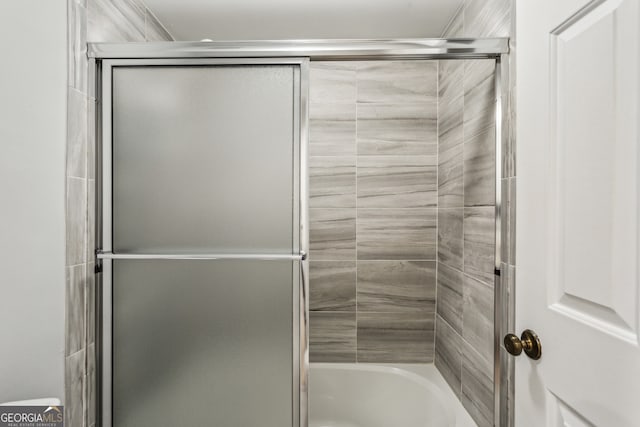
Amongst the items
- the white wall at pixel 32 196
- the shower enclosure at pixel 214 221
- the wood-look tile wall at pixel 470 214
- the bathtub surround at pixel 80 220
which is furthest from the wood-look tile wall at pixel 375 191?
the white wall at pixel 32 196

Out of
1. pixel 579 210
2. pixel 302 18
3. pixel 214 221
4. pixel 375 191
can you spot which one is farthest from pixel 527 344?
pixel 302 18

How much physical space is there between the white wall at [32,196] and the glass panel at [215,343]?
252mm

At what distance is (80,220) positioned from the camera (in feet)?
4.22

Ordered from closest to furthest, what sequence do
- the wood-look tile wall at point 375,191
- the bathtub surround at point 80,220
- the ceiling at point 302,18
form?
→ the bathtub surround at point 80,220 < the ceiling at point 302,18 < the wood-look tile wall at point 375,191

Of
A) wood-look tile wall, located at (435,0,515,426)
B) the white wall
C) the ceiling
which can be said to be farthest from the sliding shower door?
wood-look tile wall, located at (435,0,515,426)

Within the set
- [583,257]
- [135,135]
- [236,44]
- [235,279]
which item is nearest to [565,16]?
[583,257]

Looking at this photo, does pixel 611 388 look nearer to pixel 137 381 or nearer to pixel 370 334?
pixel 137 381

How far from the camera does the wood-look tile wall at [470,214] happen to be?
1.45 metres

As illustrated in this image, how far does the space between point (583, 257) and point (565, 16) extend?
51cm

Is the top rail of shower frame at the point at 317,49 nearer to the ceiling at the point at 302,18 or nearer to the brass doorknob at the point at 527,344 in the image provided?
the ceiling at the point at 302,18

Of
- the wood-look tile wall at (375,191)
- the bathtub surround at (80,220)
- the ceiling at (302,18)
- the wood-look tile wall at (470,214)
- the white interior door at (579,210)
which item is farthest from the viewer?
the wood-look tile wall at (375,191)

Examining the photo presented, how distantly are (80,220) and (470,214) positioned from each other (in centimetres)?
155

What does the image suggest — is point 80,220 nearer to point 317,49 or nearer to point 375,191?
point 317,49

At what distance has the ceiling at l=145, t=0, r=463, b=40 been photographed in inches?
66.6
